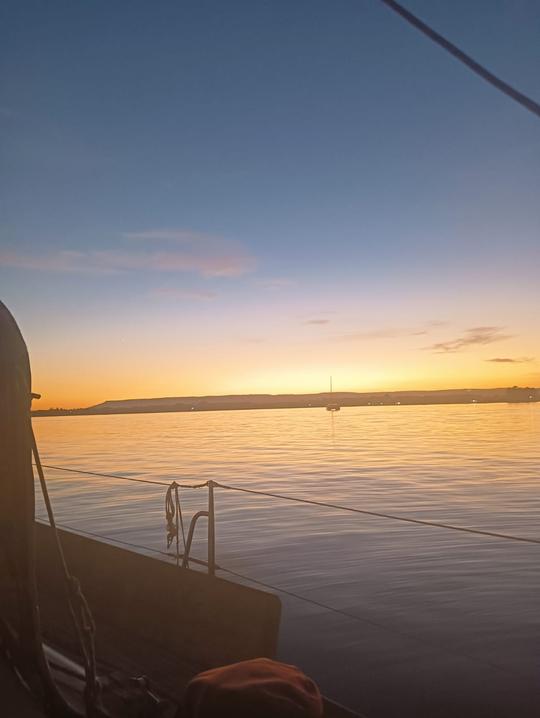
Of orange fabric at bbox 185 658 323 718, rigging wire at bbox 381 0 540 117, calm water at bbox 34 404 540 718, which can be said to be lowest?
calm water at bbox 34 404 540 718

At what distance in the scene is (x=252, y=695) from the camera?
10.6ft

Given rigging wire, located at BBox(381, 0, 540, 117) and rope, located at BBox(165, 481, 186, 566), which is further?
rope, located at BBox(165, 481, 186, 566)

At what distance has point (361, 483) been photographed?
123 ft

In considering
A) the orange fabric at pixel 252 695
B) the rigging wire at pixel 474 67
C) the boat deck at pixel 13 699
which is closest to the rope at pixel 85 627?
the boat deck at pixel 13 699

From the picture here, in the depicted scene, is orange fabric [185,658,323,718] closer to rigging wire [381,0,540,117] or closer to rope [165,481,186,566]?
rigging wire [381,0,540,117]

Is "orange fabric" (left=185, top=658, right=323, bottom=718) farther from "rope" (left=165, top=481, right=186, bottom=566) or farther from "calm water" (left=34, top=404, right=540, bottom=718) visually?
"calm water" (left=34, top=404, right=540, bottom=718)

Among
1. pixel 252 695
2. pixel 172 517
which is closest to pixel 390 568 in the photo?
pixel 172 517

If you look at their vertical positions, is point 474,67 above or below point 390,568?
above

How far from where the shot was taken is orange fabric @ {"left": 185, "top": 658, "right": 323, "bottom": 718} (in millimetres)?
3227

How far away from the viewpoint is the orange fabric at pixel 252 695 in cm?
323

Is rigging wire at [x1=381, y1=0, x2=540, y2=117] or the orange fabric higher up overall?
rigging wire at [x1=381, y1=0, x2=540, y2=117]

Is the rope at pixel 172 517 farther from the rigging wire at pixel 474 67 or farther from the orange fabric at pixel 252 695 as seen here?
the rigging wire at pixel 474 67

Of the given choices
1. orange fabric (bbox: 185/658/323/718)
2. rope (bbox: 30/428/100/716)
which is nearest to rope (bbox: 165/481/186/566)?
rope (bbox: 30/428/100/716)

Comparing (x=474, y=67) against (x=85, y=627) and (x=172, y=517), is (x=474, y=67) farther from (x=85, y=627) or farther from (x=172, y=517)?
(x=172, y=517)
